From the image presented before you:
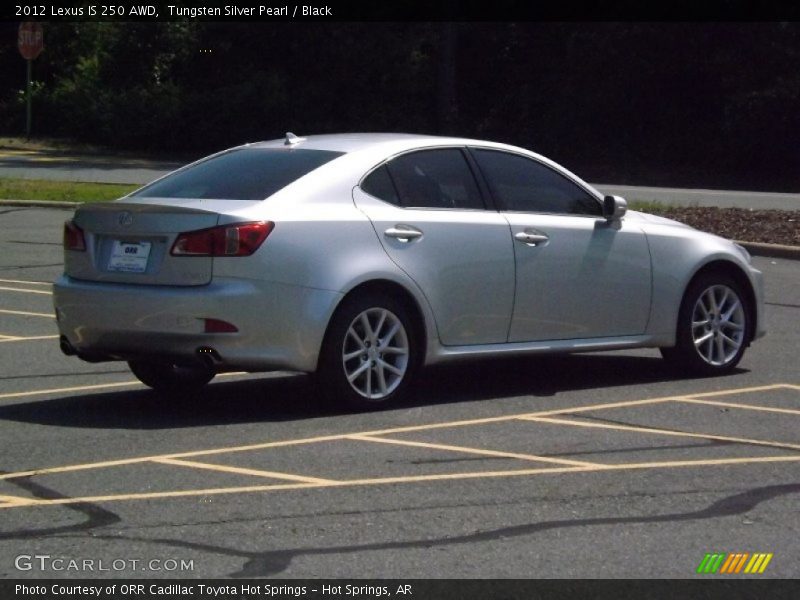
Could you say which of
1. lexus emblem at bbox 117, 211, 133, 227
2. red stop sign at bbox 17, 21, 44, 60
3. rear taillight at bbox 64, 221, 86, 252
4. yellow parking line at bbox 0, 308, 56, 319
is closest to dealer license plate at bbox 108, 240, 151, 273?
lexus emblem at bbox 117, 211, 133, 227

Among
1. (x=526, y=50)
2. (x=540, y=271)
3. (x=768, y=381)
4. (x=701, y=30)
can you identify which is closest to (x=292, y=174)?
(x=540, y=271)

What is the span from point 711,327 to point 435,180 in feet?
7.73

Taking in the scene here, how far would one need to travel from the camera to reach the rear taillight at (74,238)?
8391 millimetres

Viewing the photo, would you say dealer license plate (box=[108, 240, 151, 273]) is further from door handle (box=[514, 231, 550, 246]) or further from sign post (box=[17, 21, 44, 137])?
sign post (box=[17, 21, 44, 137])

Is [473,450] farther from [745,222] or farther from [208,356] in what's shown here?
[745,222]

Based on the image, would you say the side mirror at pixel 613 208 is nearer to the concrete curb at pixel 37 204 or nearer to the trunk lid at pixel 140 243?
the trunk lid at pixel 140 243

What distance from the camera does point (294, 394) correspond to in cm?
915

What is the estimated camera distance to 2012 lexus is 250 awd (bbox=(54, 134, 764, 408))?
793 cm

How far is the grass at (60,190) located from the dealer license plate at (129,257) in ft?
46.3

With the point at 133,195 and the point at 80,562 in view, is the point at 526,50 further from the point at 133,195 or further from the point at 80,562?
the point at 80,562

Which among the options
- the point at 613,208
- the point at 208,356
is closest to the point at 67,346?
the point at 208,356

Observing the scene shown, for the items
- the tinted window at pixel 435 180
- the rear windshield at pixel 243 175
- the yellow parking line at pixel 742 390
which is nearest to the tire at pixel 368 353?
the tinted window at pixel 435 180

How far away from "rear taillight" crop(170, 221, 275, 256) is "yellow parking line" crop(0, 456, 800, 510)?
1714mm

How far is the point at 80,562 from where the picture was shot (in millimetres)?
5336
